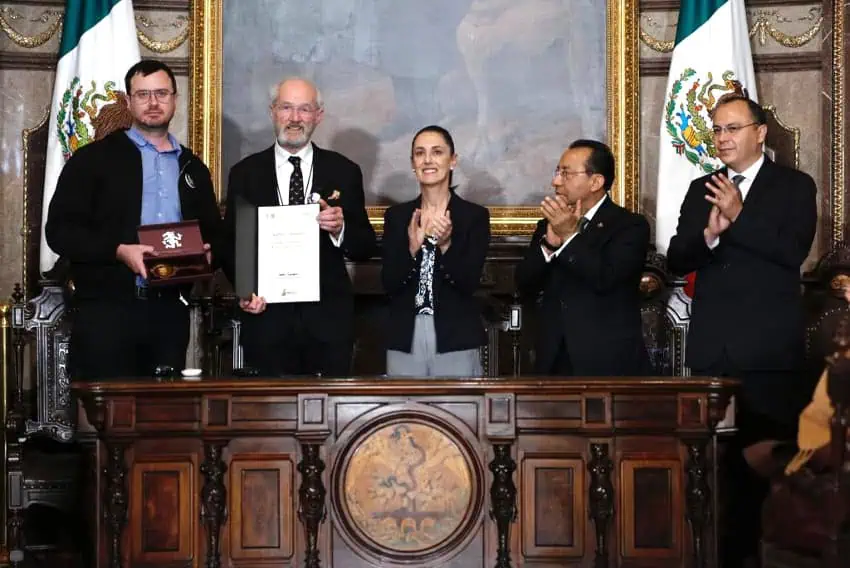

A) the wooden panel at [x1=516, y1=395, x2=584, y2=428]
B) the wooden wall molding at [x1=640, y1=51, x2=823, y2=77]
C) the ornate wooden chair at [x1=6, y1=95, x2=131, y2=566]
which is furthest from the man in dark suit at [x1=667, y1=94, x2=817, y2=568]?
the ornate wooden chair at [x1=6, y1=95, x2=131, y2=566]

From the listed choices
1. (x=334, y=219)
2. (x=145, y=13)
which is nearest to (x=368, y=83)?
(x=145, y=13)

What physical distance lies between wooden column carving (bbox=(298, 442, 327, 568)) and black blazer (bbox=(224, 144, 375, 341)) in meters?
0.85

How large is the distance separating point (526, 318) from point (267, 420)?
256 centimetres

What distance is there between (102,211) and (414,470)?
183 cm

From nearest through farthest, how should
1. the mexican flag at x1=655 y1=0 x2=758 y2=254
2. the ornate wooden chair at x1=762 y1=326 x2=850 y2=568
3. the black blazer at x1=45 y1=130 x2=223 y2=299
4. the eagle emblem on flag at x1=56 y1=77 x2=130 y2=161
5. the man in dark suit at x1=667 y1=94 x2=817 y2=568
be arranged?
1. the ornate wooden chair at x1=762 y1=326 x2=850 y2=568
2. the man in dark suit at x1=667 y1=94 x2=817 y2=568
3. the black blazer at x1=45 y1=130 x2=223 y2=299
4. the eagle emblem on flag at x1=56 y1=77 x2=130 y2=161
5. the mexican flag at x1=655 y1=0 x2=758 y2=254

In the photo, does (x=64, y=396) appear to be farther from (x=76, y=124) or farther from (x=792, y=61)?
(x=792, y=61)

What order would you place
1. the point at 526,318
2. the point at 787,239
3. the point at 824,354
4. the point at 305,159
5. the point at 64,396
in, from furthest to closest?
the point at 526,318 < the point at 64,396 < the point at 305,159 < the point at 787,239 < the point at 824,354

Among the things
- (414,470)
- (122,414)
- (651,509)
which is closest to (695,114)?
(651,509)

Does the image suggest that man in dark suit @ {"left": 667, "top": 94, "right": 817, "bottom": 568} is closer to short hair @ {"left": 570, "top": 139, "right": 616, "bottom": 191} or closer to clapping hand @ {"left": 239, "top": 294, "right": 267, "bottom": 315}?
short hair @ {"left": 570, "top": 139, "right": 616, "bottom": 191}

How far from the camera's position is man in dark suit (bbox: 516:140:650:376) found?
5.48 meters

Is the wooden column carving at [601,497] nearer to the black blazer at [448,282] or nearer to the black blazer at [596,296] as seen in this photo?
the black blazer at [596,296]

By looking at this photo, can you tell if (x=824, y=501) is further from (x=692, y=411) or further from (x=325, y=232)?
(x=325, y=232)

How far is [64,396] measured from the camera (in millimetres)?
6699

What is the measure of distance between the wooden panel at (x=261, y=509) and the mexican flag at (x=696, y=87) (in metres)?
2.95
